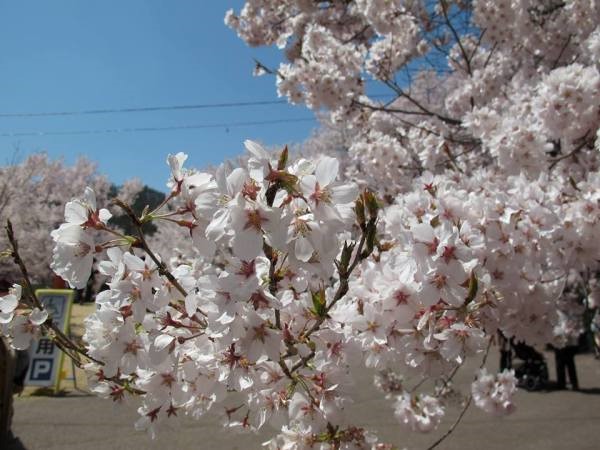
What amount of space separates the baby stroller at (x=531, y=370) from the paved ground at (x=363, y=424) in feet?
1.57

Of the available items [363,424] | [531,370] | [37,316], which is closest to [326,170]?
[37,316]

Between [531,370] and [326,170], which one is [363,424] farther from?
[326,170]

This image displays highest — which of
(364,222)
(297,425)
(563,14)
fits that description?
(563,14)

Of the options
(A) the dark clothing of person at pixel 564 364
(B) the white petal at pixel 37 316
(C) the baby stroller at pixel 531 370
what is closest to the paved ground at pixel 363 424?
(C) the baby stroller at pixel 531 370

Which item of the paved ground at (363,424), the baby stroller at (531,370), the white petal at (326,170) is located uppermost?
the white petal at (326,170)

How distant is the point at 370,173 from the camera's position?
5191 mm

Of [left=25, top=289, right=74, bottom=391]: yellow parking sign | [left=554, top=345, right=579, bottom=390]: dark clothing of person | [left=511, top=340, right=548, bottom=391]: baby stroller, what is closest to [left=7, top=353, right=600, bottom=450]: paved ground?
[left=25, top=289, right=74, bottom=391]: yellow parking sign

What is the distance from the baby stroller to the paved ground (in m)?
0.48

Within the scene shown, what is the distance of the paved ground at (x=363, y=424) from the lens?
5191mm

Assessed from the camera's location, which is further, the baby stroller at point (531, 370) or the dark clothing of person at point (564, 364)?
the dark clothing of person at point (564, 364)

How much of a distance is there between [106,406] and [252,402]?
21.4 ft

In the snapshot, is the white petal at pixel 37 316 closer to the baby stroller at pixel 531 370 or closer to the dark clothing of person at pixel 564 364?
the baby stroller at pixel 531 370

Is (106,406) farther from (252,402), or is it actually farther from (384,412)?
(252,402)

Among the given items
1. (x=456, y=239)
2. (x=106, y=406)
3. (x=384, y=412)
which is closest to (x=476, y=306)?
(x=456, y=239)
